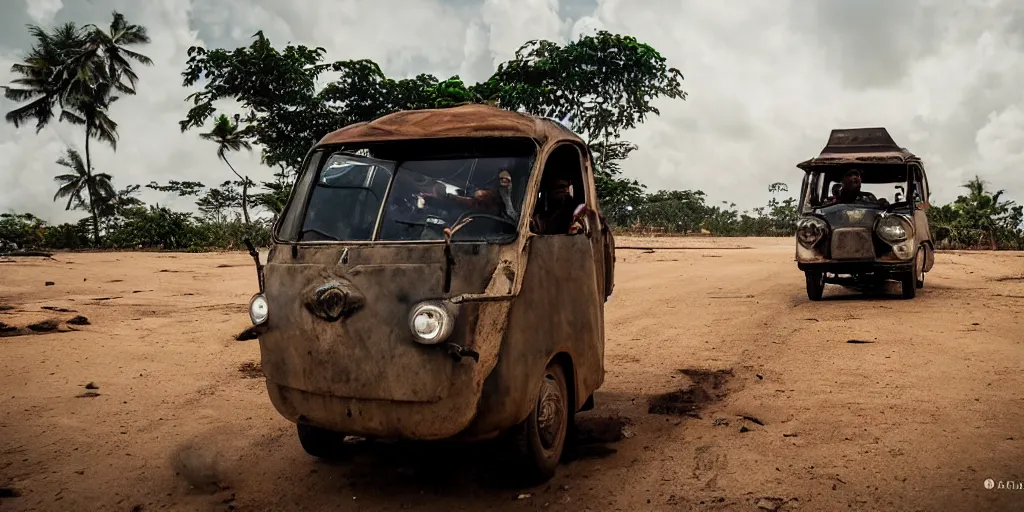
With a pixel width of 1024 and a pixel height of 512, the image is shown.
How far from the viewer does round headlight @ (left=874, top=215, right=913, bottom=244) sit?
34.3ft

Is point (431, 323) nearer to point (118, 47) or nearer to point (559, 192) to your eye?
point (559, 192)

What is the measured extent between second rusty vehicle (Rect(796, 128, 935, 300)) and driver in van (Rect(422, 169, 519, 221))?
7711 mm

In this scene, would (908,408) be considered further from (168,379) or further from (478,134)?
(168,379)

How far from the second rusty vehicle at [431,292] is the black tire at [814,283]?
24.1 ft

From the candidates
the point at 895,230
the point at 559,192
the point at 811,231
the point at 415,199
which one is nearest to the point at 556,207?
Answer: the point at 559,192

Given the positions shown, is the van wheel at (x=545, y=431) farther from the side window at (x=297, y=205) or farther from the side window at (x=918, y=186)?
the side window at (x=918, y=186)

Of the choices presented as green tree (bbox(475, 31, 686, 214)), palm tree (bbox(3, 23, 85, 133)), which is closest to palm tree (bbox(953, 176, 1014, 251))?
green tree (bbox(475, 31, 686, 214))

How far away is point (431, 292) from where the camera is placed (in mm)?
3805

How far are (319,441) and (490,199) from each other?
1.82 meters

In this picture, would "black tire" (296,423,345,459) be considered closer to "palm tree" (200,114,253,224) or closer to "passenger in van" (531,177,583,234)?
"passenger in van" (531,177,583,234)

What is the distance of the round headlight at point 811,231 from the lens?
1077cm

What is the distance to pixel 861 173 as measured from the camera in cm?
1227

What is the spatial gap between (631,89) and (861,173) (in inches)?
512

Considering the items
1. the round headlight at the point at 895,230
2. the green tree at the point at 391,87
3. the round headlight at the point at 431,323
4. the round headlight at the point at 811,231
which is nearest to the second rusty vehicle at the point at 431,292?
the round headlight at the point at 431,323
